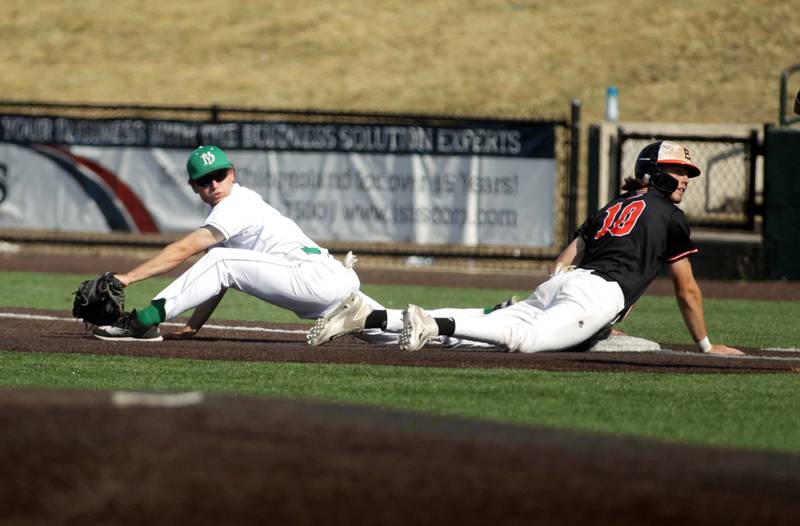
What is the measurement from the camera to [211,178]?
9055mm

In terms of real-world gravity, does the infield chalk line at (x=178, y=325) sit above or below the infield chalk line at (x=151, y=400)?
below

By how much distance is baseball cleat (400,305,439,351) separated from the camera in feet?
27.3

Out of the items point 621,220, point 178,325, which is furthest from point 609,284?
point 178,325

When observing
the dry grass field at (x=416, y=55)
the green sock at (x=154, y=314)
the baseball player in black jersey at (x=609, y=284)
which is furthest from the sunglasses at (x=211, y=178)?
the dry grass field at (x=416, y=55)

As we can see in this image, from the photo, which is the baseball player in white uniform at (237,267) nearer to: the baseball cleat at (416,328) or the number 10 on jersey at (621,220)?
the baseball cleat at (416,328)

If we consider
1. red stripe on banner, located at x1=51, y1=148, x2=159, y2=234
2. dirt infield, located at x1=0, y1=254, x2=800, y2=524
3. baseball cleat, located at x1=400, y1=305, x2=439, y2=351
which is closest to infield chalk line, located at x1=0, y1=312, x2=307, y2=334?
baseball cleat, located at x1=400, y1=305, x2=439, y2=351

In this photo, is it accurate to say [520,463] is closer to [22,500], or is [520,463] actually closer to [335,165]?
[22,500]

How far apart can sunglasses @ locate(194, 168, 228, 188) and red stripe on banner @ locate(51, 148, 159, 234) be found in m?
10.2

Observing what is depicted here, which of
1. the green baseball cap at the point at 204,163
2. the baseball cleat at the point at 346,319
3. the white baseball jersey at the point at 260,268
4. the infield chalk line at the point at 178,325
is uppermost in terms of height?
the green baseball cap at the point at 204,163

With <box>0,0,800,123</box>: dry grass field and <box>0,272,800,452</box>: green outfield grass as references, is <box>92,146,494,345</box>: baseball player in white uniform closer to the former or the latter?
<box>0,272,800,452</box>: green outfield grass

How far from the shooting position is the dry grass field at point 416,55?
33.2m

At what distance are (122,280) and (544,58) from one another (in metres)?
28.6

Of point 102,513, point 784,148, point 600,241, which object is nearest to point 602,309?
point 600,241

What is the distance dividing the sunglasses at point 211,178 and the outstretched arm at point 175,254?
310 millimetres
